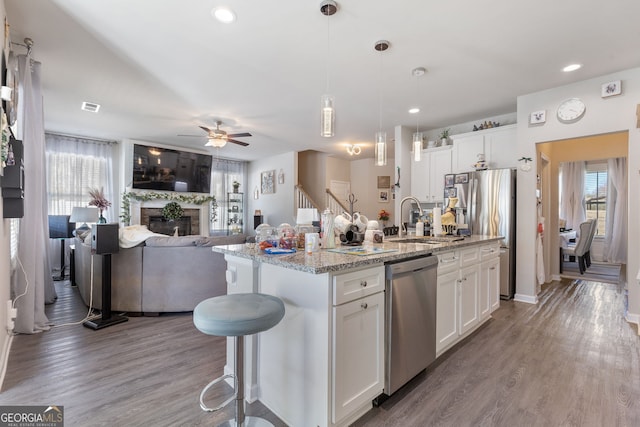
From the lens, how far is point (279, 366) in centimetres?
177

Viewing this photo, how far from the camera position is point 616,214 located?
22.2ft

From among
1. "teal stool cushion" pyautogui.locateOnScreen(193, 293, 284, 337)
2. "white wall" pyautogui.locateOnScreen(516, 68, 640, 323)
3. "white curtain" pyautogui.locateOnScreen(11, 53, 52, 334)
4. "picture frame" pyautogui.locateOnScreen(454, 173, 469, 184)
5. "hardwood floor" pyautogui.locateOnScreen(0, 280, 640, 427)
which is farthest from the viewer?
"picture frame" pyautogui.locateOnScreen(454, 173, 469, 184)

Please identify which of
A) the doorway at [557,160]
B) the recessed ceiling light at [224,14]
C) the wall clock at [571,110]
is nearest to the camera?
the recessed ceiling light at [224,14]

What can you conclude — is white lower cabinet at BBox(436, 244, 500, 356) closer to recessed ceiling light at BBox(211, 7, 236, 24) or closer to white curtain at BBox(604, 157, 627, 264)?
recessed ceiling light at BBox(211, 7, 236, 24)

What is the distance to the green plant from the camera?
22.8 ft

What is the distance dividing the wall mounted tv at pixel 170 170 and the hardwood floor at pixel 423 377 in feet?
13.7

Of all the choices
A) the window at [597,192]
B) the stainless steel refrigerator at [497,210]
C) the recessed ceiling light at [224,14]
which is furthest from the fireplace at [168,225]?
the window at [597,192]

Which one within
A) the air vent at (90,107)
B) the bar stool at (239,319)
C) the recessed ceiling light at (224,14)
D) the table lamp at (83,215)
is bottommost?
the bar stool at (239,319)

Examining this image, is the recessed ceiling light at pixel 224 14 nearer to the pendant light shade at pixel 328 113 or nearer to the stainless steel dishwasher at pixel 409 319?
the pendant light shade at pixel 328 113

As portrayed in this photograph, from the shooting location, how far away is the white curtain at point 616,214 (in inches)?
260

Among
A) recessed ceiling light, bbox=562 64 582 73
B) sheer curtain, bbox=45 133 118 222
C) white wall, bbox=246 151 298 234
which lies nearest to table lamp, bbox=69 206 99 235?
sheer curtain, bbox=45 133 118 222

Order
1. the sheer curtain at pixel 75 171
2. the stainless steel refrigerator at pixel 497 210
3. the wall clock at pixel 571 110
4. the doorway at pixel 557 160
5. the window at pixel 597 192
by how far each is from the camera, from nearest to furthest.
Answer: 1. the wall clock at pixel 571 110
2. the stainless steel refrigerator at pixel 497 210
3. the doorway at pixel 557 160
4. the sheer curtain at pixel 75 171
5. the window at pixel 597 192

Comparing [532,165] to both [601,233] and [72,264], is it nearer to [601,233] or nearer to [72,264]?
[601,233]

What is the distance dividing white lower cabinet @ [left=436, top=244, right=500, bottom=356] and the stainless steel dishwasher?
8.0 inches
